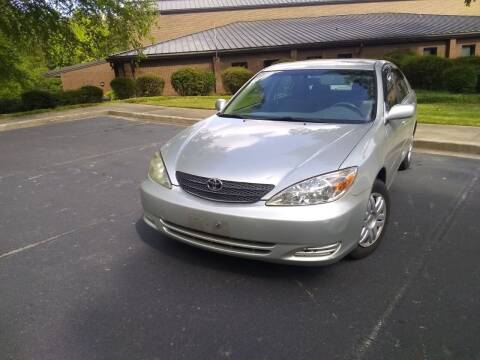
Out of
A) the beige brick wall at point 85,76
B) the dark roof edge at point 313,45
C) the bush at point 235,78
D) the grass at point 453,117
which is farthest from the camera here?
the beige brick wall at point 85,76

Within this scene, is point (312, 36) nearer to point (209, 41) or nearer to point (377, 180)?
point (209, 41)

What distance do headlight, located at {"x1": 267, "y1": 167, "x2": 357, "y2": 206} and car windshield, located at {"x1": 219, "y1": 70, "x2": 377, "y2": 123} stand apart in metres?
1.04

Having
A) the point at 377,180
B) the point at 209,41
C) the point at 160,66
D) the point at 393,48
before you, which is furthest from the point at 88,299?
the point at 393,48

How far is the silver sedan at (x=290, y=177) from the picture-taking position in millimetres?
2828

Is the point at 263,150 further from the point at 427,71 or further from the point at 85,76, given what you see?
the point at 85,76

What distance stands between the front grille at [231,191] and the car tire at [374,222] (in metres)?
0.94

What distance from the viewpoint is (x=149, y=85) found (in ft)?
69.6

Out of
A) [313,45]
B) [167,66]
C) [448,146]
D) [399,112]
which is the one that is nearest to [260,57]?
[313,45]

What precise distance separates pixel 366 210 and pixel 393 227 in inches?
38.8

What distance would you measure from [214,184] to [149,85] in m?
19.4

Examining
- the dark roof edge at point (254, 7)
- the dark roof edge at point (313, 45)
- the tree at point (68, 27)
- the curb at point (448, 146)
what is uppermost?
the dark roof edge at point (254, 7)

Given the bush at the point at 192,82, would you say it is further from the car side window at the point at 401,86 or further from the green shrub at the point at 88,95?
the car side window at the point at 401,86

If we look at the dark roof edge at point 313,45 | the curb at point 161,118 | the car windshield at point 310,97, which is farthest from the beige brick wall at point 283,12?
the car windshield at point 310,97

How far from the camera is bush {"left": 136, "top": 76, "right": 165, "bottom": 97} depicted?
2114 cm
